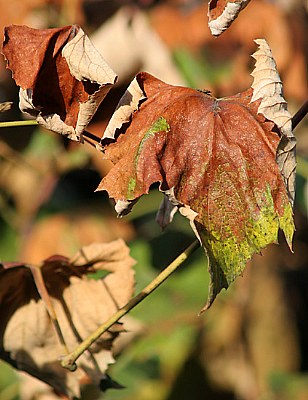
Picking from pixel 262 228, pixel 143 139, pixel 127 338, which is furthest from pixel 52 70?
pixel 127 338

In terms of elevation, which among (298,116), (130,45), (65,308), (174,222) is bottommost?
(174,222)

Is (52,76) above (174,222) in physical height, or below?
above

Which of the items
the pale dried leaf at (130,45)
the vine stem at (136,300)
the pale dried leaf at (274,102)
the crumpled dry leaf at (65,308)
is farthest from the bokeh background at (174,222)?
the pale dried leaf at (274,102)

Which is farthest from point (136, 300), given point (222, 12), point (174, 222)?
point (174, 222)

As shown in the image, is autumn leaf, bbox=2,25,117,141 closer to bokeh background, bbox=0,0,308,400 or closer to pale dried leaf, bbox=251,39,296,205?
pale dried leaf, bbox=251,39,296,205

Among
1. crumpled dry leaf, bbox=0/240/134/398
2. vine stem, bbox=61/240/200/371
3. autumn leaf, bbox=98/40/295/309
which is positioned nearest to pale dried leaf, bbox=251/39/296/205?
autumn leaf, bbox=98/40/295/309

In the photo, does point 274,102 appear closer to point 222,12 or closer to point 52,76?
point 222,12

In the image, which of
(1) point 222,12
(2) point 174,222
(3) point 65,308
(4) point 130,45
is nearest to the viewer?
(1) point 222,12

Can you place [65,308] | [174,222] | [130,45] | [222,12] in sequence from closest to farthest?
[222,12] → [65,308] → [174,222] → [130,45]
